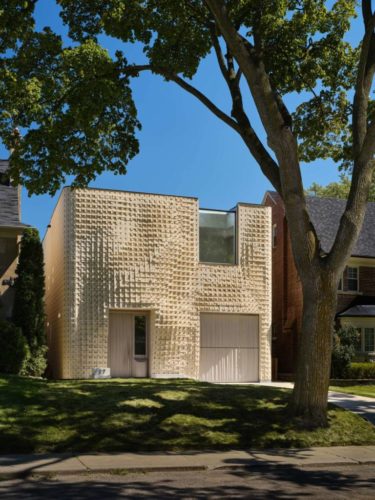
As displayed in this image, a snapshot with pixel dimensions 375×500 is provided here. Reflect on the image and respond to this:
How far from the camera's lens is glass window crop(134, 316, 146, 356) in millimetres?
27250

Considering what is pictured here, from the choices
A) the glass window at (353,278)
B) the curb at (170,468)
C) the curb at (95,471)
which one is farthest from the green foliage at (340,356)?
the curb at (95,471)

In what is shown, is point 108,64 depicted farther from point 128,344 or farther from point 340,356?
→ point 340,356

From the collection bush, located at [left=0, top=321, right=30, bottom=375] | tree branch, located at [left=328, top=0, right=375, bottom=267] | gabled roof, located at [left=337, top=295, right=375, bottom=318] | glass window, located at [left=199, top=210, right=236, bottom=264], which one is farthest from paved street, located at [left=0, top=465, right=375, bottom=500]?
gabled roof, located at [left=337, top=295, right=375, bottom=318]

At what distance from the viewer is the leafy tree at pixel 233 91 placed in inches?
531

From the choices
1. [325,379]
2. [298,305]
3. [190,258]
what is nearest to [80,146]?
[325,379]

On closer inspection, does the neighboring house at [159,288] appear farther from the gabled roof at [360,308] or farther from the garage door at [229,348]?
the gabled roof at [360,308]

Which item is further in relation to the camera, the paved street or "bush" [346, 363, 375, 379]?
"bush" [346, 363, 375, 379]

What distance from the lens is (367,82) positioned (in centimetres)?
1438

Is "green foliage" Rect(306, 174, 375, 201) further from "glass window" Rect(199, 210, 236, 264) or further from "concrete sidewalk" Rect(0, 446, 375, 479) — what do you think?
"concrete sidewalk" Rect(0, 446, 375, 479)

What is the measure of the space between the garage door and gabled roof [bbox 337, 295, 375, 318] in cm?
502

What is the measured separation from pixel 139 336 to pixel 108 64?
14.4 m

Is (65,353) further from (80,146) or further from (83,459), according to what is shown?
(83,459)

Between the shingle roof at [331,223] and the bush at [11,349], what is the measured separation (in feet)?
48.6

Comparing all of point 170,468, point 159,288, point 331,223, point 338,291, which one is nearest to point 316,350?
point 170,468
